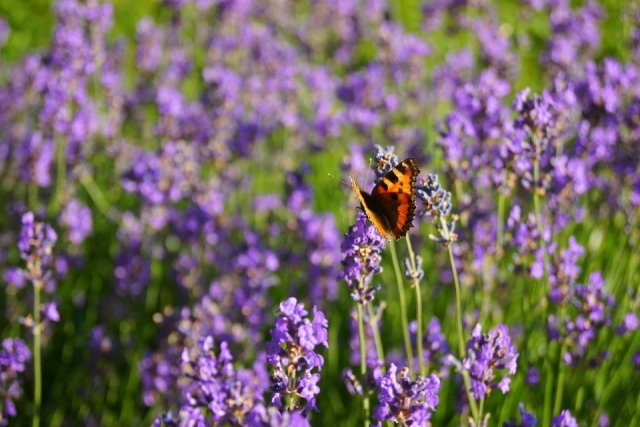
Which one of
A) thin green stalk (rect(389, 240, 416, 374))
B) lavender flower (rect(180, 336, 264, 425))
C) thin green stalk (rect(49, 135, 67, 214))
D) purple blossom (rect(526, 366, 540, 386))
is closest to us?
lavender flower (rect(180, 336, 264, 425))

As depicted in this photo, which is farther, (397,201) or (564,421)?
(397,201)

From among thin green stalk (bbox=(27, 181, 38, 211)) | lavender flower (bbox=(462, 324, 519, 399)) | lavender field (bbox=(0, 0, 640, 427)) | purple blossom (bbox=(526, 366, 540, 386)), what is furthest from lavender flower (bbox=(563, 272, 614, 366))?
thin green stalk (bbox=(27, 181, 38, 211))

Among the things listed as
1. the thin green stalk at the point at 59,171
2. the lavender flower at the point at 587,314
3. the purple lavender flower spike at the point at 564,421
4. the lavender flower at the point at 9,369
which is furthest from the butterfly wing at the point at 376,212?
the thin green stalk at the point at 59,171

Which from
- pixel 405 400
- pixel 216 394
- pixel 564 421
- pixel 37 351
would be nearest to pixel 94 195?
pixel 37 351

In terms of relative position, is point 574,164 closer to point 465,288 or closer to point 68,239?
point 465,288

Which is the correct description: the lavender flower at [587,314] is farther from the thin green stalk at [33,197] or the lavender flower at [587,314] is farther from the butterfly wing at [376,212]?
the thin green stalk at [33,197]

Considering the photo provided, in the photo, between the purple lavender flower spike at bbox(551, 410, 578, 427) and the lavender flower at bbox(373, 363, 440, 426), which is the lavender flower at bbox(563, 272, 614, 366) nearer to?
the purple lavender flower spike at bbox(551, 410, 578, 427)

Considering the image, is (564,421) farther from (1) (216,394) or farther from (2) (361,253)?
(1) (216,394)
